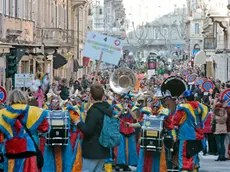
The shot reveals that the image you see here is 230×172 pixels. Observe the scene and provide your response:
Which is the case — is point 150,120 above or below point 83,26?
below

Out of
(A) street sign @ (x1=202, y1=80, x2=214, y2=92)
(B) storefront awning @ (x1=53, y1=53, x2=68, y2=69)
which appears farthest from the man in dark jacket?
(B) storefront awning @ (x1=53, y1=53, x2=68, y2=69)

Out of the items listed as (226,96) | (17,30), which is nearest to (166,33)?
(17,30)

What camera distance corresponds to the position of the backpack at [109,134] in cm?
1094

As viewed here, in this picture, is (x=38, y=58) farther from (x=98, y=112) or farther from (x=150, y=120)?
(x=98, y=112)

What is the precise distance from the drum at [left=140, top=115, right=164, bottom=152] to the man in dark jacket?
2946 mm

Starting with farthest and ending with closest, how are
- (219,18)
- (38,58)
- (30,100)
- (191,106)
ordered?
1. (219,18)
2. (38,58)
3. (30,100)
4. (191,106)

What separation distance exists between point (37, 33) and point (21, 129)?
28.3 m

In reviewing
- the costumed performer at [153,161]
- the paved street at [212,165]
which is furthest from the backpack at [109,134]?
the paved street at [212,165]

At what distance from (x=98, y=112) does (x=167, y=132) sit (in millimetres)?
3528

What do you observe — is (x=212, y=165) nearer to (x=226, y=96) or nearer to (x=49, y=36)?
(x=226, y=96)

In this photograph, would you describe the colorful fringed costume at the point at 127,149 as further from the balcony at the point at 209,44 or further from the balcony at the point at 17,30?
the balcony at the point at 209,44

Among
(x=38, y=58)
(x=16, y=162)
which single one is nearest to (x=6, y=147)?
(x=16, y=162)

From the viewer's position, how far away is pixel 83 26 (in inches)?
2484

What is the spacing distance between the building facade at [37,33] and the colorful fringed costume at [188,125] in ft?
39.7
